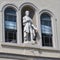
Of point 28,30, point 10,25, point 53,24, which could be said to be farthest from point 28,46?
point 53,24

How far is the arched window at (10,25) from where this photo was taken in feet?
60.2

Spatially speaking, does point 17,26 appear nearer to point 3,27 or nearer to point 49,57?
point 3,27

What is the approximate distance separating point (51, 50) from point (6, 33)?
206cm

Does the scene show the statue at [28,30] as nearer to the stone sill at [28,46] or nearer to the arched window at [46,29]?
the stone sill at [28,46]

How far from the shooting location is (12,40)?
18344 millimetres

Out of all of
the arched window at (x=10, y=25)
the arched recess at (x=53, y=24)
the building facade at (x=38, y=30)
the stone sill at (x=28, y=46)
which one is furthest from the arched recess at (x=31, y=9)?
the stone sill at (x=28, y=46)

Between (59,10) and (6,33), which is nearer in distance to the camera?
(6,33)

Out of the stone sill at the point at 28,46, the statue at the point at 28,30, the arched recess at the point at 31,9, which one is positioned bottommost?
the stone sill at the point at 28,46

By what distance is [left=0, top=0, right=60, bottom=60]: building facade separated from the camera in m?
18.0

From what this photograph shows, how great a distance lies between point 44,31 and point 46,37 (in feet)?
0.90

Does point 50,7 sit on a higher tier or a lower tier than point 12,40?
higher

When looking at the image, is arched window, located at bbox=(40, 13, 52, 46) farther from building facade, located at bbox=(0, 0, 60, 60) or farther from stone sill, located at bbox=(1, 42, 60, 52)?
stone sill, located at bbox=(1, 42, 60, 52)

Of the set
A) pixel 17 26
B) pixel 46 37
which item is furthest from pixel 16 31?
pixel 46 37

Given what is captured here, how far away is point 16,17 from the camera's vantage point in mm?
18656
